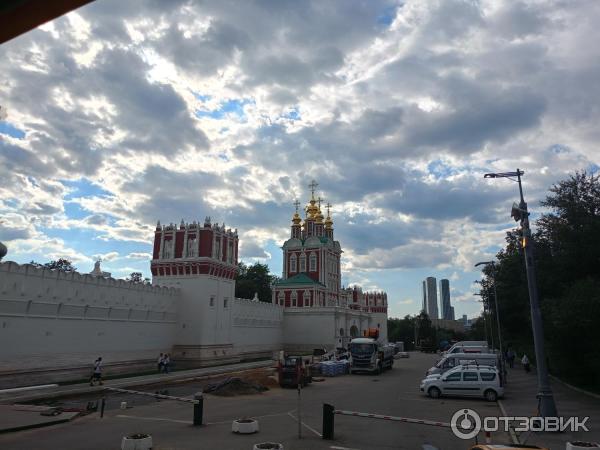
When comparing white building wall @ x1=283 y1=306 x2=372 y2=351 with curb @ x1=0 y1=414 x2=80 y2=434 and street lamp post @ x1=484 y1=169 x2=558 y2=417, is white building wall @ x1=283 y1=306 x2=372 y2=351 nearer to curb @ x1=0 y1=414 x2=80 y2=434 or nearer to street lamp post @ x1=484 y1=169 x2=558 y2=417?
curb @ x1=0 y1=414 x2=80 y2=434

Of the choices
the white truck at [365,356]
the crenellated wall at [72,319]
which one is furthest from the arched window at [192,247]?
the white truck at [365,356]

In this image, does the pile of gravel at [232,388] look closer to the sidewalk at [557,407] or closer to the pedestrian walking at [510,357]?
the sidewalk at [557,407]

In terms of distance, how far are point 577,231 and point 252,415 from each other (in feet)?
55.6

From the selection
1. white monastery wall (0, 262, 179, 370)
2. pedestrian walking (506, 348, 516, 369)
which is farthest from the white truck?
white monastery wall (0, 262, 179, 370)

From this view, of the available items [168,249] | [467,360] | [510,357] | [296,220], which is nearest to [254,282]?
[296,220]

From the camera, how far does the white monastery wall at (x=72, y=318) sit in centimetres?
2344

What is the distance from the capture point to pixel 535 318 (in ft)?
44.2

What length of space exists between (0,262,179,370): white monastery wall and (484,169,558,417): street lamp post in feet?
77.8

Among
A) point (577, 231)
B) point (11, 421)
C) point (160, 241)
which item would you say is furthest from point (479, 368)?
point (160, 241)

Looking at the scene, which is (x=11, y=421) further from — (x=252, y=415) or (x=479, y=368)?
(x=479, y=368)

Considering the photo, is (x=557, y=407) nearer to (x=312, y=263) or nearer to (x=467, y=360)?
(x=467, y=360)

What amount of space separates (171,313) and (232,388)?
17.5 meters

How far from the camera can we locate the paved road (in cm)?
1154

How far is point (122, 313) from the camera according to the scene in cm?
3166
